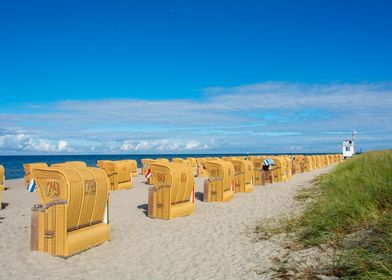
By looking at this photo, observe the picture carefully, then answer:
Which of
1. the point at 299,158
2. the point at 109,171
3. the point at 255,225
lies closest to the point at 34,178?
the point at 255,225

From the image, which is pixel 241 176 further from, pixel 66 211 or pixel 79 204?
pixel 66 211

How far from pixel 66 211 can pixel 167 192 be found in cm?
402

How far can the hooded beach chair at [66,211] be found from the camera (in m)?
6.98

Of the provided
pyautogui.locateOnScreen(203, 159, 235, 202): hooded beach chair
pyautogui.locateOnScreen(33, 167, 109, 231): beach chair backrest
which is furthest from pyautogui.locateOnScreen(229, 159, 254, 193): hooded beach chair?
pyautogui.locateOnScreen(33, 167, 109, 231): beach chair backrest

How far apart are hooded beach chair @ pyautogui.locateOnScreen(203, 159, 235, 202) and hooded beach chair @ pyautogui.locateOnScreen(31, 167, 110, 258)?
6.86 m

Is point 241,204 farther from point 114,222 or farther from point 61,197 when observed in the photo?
point 61,197

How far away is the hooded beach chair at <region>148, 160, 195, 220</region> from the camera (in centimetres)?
1079

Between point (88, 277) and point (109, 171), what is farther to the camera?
point (109, 171)

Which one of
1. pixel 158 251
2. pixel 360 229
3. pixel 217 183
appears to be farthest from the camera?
pixel 217 183


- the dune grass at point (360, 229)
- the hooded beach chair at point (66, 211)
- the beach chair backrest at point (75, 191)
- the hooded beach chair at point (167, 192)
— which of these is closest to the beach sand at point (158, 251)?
the hooded beach chair at point (66, 211)

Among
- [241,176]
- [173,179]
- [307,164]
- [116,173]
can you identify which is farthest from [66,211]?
[307,164]

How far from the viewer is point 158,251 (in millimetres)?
7484

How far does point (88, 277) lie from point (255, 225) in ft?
14.8

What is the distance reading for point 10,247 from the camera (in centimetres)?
765
